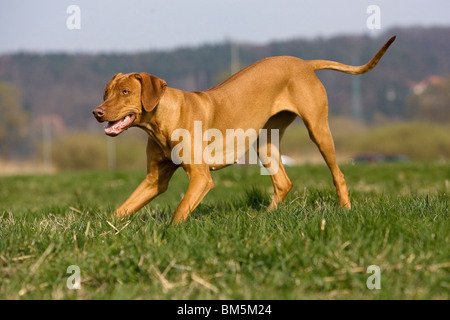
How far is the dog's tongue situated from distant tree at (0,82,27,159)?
2905 centimetres

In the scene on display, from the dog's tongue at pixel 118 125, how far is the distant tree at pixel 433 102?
77.0 ft

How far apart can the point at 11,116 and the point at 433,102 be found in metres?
22.8

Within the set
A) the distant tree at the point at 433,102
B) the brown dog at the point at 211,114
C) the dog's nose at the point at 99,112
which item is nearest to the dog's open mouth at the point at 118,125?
the brown dog at the point at 211,114

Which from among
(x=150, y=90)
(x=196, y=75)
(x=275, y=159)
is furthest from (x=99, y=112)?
(x=196, y=75)

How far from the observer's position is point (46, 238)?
366cm

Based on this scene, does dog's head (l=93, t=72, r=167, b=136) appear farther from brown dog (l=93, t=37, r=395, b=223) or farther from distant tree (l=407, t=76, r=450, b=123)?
distant tree (l=407, t=76, r=450, b=123)

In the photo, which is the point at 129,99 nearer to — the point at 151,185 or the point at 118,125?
the point at 118,125

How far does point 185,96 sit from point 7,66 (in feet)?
109

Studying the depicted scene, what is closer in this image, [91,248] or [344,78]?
[91,248]

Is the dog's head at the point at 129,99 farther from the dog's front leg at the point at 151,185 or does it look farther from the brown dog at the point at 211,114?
the dog's front leg at the point at 151,185

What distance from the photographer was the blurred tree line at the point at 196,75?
3005 cm

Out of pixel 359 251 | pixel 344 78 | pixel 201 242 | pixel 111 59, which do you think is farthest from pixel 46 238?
pixel 344 78

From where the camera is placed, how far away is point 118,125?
14.5 feet
